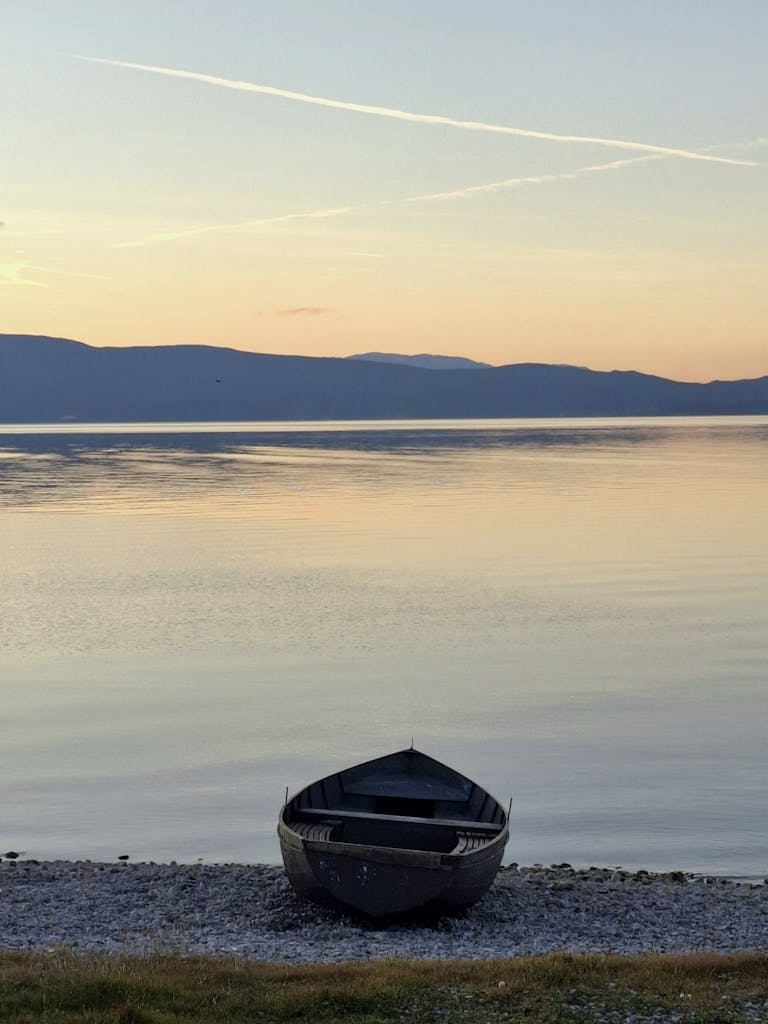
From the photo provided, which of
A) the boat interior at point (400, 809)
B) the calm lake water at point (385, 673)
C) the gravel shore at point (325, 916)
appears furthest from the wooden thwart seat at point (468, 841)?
the calm lake water at point (385, 673)

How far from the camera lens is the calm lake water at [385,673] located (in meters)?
22.8

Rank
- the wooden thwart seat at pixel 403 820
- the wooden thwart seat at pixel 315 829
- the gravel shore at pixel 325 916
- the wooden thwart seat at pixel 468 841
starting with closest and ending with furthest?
the gravel shore at pixel 325 916 < the wooden thwart seat at pixel 468 841 < the wooden thwart seat at pixel 315 829 < the wooden thwart seat at pixel 403 820

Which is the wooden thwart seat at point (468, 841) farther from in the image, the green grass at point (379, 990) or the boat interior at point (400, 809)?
the green grass at point (379, 990)

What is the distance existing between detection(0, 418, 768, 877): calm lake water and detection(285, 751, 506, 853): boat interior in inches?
70.4

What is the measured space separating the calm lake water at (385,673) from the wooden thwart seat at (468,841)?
295cm

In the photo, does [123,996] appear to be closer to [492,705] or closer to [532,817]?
[532,817]

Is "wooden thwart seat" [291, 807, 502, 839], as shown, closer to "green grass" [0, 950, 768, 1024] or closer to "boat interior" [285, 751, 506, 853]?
"boat interior" [285, 751, 506, 853]

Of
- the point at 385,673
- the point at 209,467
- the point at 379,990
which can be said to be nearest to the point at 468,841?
the point at 379,990

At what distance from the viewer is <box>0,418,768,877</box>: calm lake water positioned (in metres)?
22.8

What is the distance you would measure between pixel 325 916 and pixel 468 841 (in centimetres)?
218

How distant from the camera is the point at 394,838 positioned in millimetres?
18719

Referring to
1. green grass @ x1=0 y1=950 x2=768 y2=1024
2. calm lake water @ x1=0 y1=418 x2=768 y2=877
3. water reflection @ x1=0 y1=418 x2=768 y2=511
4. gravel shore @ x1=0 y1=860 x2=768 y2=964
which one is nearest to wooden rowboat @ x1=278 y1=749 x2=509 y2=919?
gravel shore @ x1=0 y1=860 x2=768 y2=964

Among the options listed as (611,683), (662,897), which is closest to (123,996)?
(662,897)

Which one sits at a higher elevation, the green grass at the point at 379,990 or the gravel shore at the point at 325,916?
the green grass at the point at 379,990
